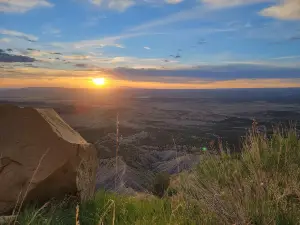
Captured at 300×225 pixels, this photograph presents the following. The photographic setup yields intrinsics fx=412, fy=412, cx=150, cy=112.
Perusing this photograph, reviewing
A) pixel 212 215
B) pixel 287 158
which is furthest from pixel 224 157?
pixel 212 215

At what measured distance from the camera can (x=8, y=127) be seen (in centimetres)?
667

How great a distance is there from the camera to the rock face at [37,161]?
634 cm

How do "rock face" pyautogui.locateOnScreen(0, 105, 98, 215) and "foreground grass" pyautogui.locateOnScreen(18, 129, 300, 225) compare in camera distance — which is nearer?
"foreground grass" pyautogui.locateOnScreen(18, 129, 300, 225)

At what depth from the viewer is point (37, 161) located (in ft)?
20.9

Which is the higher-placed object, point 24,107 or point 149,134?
point 24,107

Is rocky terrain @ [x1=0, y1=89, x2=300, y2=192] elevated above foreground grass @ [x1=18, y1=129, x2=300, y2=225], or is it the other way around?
foreground grass @ [x1=18, y1=129, x2=300, y2=225]

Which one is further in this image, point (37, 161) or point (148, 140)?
point (148, 140)

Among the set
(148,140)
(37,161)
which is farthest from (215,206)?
(148,140)

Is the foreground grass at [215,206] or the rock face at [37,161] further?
the rock face at [37,161]

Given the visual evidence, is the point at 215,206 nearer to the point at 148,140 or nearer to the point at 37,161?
the point at 37,161

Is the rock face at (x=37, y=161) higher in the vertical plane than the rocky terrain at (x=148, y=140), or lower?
higher

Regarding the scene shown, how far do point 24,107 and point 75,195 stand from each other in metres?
1.70

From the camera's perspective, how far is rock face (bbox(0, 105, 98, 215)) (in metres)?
6.34

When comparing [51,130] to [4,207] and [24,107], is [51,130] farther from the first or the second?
[4,207]
